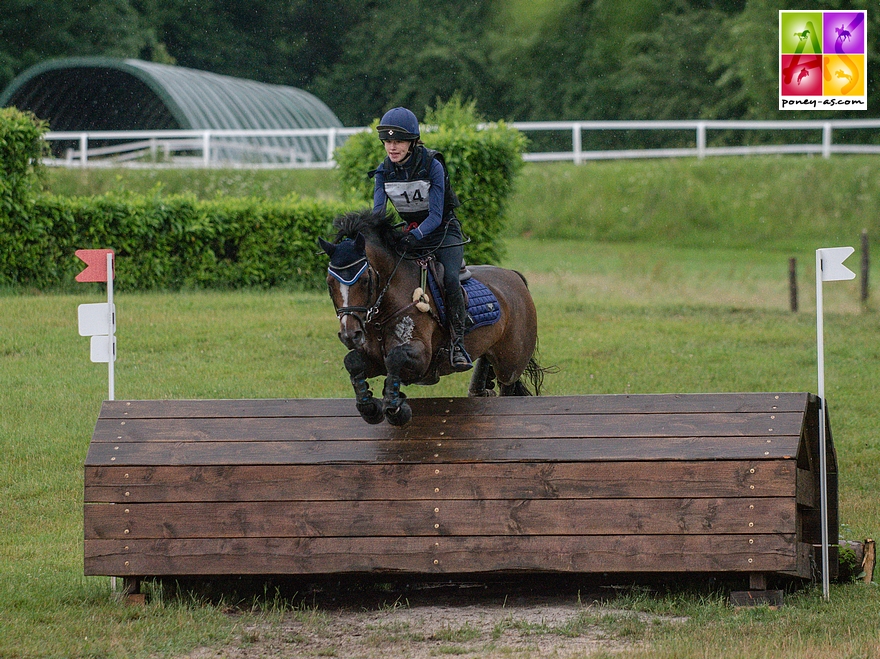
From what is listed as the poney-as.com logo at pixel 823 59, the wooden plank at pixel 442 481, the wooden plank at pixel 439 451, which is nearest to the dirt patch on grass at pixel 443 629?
the wooden plank at pixel 442 481

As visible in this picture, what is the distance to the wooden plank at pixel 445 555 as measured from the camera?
5352 mm

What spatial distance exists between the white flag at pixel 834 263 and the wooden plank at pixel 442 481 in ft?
3.82

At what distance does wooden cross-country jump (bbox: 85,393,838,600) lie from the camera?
17.6ft

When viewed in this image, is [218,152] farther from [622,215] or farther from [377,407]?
[377,407]

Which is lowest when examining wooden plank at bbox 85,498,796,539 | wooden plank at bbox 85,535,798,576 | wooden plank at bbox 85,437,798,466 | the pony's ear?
wooden plank at bbox 85,535,798,576

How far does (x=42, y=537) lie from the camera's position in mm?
7195

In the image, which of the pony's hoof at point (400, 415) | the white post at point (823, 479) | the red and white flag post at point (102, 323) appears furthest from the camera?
the red and white flag post at point (102, 323)

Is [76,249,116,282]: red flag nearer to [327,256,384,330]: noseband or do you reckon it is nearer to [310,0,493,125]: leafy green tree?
[327,256,384,330]: noseband

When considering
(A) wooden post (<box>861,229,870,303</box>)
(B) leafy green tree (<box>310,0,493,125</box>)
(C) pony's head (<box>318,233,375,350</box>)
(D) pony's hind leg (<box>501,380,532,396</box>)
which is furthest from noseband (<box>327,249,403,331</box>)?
(B) leafy green tree (<box>310,0,493,125</box>)

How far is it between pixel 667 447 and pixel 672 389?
208 inches

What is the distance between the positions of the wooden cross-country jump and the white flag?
0.72m

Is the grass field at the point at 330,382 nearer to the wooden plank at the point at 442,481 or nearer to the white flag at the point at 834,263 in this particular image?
the wooden plank at the point at 442,481

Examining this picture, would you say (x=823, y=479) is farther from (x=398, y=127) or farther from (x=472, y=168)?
(x=472, y=168)

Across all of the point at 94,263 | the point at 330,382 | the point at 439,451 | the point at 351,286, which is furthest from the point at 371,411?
the point at 330,382
